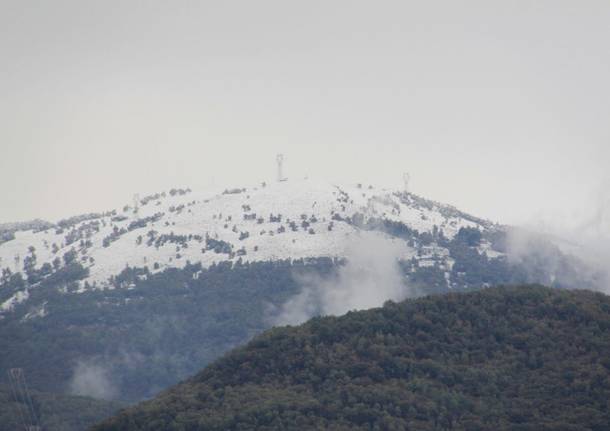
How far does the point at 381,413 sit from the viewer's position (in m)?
173

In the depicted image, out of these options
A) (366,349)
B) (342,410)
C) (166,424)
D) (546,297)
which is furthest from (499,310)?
(166,424)

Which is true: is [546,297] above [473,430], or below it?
above

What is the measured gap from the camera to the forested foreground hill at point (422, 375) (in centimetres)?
17012

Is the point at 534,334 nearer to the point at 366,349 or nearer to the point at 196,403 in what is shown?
the point at 366,349

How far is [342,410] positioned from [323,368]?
1254 centimetres

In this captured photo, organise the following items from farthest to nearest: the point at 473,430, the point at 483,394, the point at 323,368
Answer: the point at 323,368
the point at 483,394
the point at 473,430

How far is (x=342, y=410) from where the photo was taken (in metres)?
175

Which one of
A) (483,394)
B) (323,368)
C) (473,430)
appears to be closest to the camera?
(473,430)

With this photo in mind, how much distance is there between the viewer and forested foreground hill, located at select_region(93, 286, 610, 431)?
170 metres

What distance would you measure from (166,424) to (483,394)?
38.6 m

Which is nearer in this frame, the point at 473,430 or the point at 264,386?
the point at 473,430

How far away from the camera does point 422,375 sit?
7219 inches

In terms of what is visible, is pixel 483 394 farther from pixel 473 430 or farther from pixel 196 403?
pixel 196 403

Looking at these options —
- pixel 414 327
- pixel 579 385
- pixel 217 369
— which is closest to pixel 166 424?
pixel 217 369
